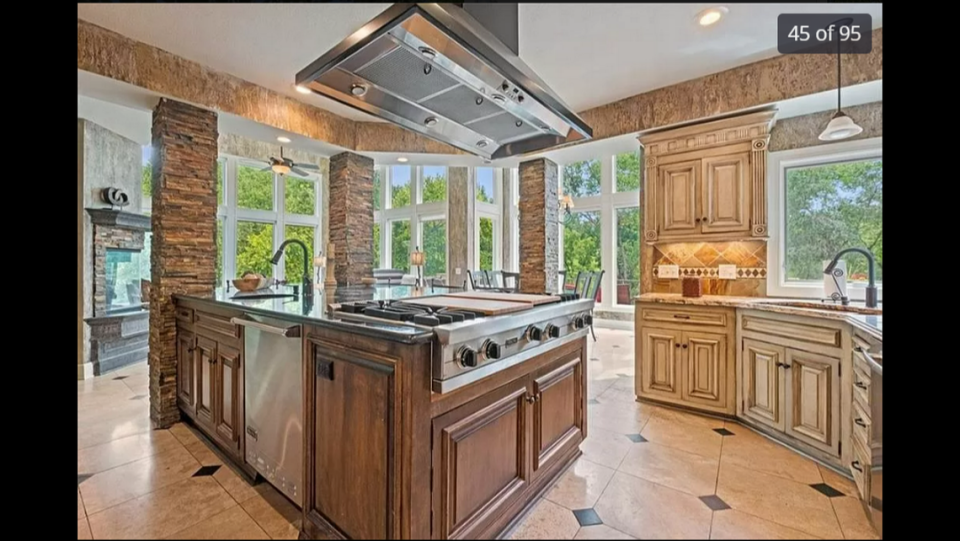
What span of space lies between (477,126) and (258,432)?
1543 mm

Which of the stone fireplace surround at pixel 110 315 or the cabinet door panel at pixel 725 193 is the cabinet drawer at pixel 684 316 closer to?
the cabinet door panel at pixel 725 193

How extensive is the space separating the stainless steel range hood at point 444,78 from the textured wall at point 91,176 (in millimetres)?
3624

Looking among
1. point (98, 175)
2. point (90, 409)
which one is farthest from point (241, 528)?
point (98, 175)

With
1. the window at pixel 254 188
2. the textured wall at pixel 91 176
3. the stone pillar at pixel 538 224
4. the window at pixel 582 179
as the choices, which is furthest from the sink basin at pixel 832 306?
the window at pixel 254 188

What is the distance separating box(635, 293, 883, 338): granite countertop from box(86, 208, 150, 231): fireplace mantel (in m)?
4.94

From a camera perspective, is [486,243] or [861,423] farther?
[486,243]

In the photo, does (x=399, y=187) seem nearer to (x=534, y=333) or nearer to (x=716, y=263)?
(x=716, y=263)

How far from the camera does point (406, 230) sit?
337 inches

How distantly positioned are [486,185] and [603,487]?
6.78m

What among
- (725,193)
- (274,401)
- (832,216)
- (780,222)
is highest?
(725,193)

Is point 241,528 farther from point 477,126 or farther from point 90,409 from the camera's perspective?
point 90,409

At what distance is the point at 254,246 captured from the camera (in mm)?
7090

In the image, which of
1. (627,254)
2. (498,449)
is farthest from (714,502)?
(627,254)

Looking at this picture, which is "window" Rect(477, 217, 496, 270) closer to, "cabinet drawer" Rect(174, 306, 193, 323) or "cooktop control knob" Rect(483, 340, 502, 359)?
"cabinet drawer" Rect(174, 306, 193, 323)
